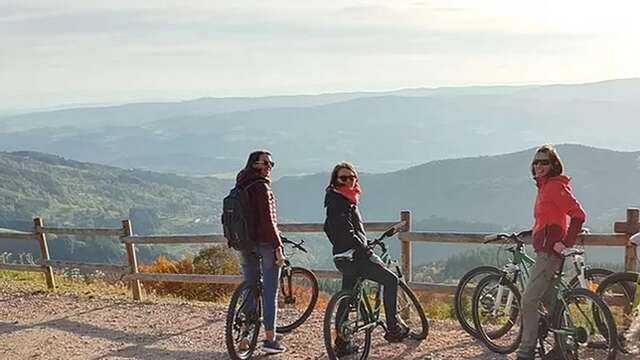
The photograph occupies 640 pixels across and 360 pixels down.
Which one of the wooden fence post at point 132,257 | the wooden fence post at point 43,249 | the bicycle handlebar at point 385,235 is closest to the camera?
the bicycle handlebar at point 385,235

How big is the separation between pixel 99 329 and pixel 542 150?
6443 mm

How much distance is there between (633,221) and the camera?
729 centimetres

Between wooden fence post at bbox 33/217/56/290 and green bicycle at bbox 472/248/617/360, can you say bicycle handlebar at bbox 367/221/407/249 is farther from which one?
wooden fence post at bbox 33/217/56/290

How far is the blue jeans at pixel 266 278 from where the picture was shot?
7.06 meters

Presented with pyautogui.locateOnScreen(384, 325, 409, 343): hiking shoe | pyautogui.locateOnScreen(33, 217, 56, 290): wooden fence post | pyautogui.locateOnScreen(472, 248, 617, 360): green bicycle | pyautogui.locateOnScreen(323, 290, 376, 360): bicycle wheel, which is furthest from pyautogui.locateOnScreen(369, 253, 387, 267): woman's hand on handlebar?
pyautogui.locateOnScreen(33, 217, 56, 290): wooden fence post

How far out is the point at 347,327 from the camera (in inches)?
262

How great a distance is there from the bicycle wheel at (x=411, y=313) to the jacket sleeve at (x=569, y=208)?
1994 millimetres

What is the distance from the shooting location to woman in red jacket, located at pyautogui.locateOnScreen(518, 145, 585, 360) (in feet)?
19.7

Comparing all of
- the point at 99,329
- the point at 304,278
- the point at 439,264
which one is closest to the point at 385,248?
the point at 304,278

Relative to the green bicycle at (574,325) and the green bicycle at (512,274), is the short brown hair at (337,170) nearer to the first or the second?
the green bicycle at (512,274)

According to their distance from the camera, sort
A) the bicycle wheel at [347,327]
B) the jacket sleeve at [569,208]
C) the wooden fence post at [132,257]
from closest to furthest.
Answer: the jacket sleeve at [569,208] → the bicycle wheel at [347,327] → the wooden fence post at [132,257]

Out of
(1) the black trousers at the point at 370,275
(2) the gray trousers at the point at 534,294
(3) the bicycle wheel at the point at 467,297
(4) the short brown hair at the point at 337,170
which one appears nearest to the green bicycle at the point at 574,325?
(2) the gray trousers at the point at 534,294

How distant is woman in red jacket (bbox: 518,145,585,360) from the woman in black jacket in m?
1.32

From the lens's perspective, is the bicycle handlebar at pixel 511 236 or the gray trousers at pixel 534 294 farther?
the bicycle handlebar at pixel 511 236
